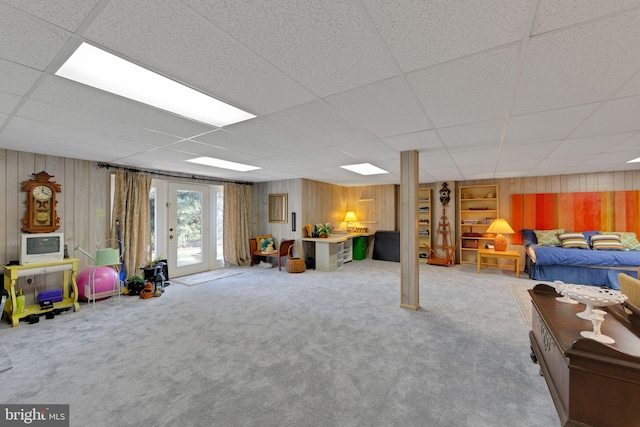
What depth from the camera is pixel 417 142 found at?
128 inches

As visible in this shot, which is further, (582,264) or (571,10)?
(582,264)

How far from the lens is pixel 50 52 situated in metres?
1.43

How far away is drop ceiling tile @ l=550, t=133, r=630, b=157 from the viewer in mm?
3105

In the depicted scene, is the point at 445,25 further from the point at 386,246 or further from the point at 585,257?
the point at 386,246

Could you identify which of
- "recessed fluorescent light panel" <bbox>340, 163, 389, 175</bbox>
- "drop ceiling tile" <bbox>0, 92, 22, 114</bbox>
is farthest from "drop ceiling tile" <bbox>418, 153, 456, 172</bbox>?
"drop ceiling tile" <bbox>0, 92, 22, 114</bbox>

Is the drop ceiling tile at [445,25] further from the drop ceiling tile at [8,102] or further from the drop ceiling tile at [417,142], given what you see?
the drop ceiling tile at [8,102]

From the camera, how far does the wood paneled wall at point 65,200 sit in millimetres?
3564

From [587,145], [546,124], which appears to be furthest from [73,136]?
[587,145]

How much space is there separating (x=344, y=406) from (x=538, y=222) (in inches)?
267

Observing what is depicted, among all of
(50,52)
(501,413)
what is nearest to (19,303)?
(50,52)

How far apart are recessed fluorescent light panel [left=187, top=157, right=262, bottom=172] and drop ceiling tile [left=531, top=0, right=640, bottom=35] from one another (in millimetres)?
4098

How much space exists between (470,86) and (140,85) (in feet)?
7.76

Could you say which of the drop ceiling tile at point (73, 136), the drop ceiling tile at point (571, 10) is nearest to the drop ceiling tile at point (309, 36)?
the drop ceiling tile at point (571, 10)

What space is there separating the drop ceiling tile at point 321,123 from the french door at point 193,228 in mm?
4078
